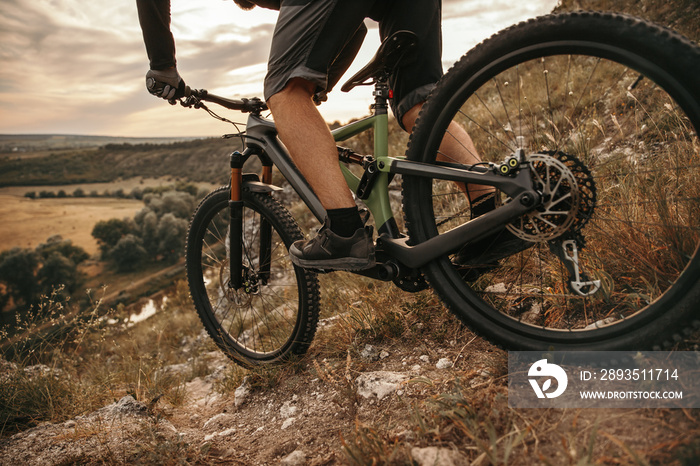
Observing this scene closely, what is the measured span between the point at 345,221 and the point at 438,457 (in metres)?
1.05

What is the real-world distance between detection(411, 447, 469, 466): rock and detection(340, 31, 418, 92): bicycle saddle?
62.7 inches

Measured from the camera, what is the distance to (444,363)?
189 cm

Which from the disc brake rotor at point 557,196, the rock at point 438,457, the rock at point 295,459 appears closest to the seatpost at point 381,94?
the disc brake rotor at point 557,196

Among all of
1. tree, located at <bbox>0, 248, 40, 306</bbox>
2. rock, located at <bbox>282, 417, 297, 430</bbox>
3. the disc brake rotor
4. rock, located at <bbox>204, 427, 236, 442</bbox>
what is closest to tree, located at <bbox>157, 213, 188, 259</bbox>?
tree, located at <bbox>0, 248, 40, 306</bbox>

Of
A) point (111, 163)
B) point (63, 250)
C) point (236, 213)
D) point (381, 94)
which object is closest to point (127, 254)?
point (63, 250)

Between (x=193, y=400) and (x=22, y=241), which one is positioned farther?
(x=22, y=241)

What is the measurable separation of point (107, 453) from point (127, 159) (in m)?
88.5

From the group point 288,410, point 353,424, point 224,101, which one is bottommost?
point 288,410

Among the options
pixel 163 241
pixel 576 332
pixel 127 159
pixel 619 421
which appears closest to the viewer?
pixel 619 421

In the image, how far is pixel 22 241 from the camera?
5072 cm

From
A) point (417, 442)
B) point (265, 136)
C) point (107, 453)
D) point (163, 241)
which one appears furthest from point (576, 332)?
point (163, 241)

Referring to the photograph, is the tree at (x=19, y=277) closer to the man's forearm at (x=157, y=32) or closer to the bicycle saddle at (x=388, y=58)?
the man's forearm at (x=157, y=32)

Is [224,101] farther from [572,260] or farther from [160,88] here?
[572,260]

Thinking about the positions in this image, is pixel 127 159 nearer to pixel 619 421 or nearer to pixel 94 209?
pixel 94 209
